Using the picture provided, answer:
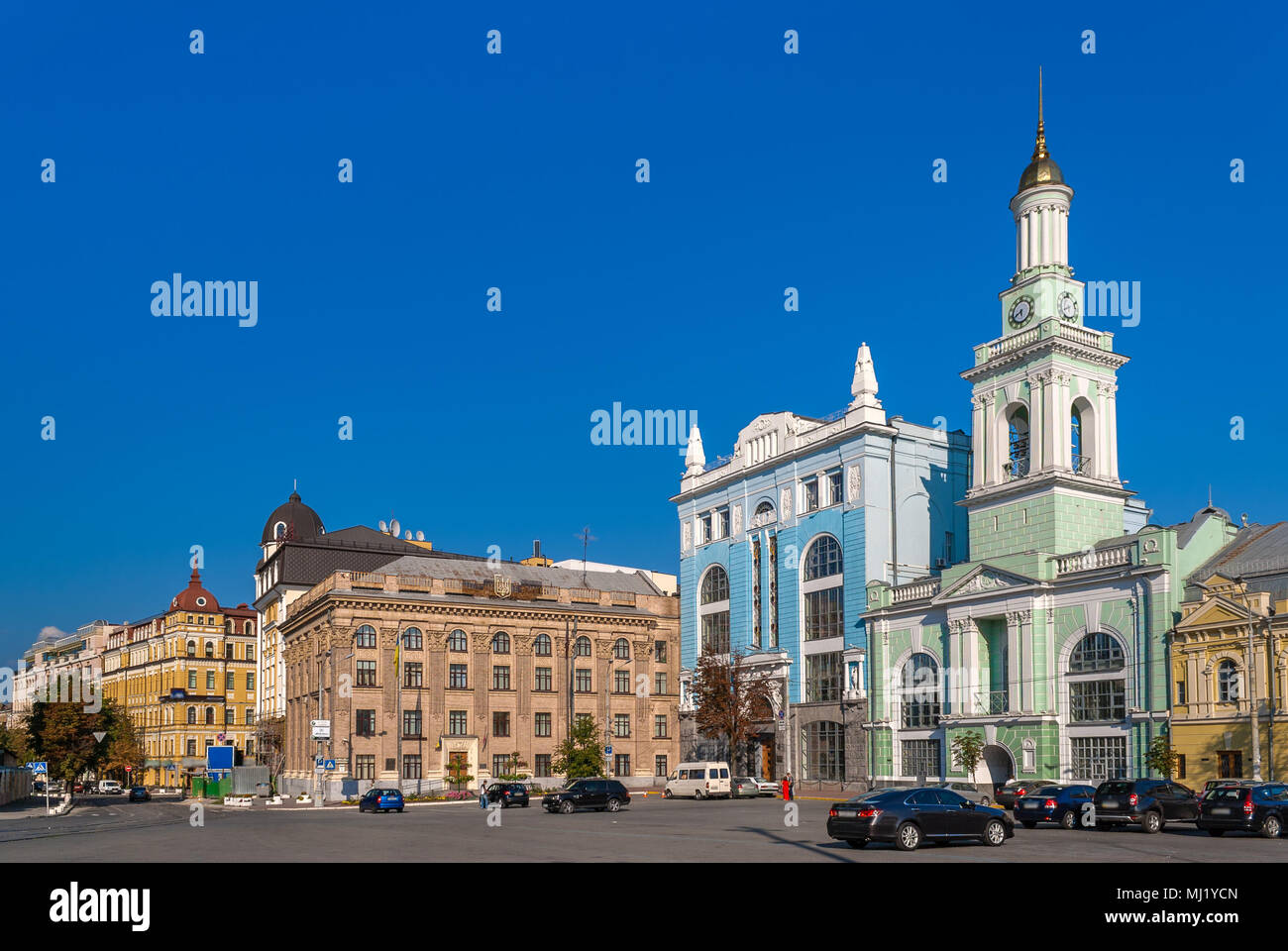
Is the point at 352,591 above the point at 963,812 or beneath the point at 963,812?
above

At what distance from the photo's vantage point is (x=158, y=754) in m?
131

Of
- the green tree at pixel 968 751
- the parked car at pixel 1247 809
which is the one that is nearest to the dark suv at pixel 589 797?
the green tree at pixel 968 751

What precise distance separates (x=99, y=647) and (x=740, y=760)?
115m

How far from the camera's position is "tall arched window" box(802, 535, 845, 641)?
70688 mm

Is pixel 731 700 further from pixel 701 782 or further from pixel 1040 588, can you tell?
pixel 1040 588

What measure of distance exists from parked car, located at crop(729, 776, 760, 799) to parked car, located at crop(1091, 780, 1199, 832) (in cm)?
2935

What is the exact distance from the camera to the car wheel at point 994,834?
2822 centimetres

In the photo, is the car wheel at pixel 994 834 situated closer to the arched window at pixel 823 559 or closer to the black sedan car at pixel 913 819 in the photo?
the black sedan car at pixel 913 819

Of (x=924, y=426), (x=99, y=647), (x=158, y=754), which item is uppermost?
(x=924, y=426)

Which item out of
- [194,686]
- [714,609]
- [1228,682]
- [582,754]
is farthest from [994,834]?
[194,686]

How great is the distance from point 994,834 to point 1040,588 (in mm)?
30698

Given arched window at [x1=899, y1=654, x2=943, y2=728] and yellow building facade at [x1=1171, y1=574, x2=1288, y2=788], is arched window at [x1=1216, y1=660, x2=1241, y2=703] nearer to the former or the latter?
yellow building facade at [x1=1171, y1=574, x2=1288, y2=788]
